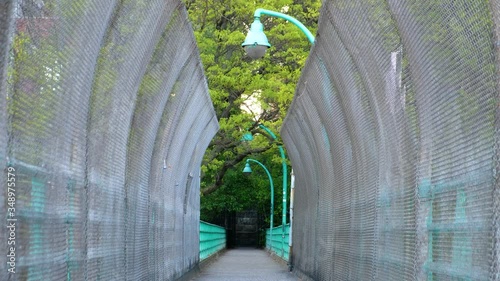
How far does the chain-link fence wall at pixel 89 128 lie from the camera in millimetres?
5637

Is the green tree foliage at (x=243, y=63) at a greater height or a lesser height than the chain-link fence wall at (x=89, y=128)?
greater

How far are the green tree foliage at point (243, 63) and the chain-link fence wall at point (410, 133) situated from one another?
16.8 metres

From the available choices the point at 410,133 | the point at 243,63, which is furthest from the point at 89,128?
the point at 243,63

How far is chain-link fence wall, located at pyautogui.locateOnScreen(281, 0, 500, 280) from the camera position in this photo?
216 inches

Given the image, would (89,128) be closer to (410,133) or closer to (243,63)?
(410,133)

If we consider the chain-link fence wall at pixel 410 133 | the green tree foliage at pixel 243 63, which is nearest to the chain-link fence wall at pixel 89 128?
the chain-link fence wall at pixel 410 133

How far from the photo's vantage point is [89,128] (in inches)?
317

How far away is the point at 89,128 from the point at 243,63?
82.3 ft

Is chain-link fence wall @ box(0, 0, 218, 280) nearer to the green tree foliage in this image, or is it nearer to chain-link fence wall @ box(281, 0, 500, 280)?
chain-link fence wall @ box(281, 0, 500, 280)

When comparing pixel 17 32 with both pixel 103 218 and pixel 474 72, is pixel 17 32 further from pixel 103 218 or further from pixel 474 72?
pixel 103 218

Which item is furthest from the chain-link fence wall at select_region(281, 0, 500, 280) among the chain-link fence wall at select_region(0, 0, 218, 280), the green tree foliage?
the green tree foliage

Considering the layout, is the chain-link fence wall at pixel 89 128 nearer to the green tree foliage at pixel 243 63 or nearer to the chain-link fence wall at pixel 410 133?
the chain-link fence wall at pixel 410 133

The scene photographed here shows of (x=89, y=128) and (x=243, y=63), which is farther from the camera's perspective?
(x=243, y=63)

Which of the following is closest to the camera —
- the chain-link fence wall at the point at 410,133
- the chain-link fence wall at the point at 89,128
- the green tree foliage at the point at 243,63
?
the chain-link fence wall at the point at 410,133
